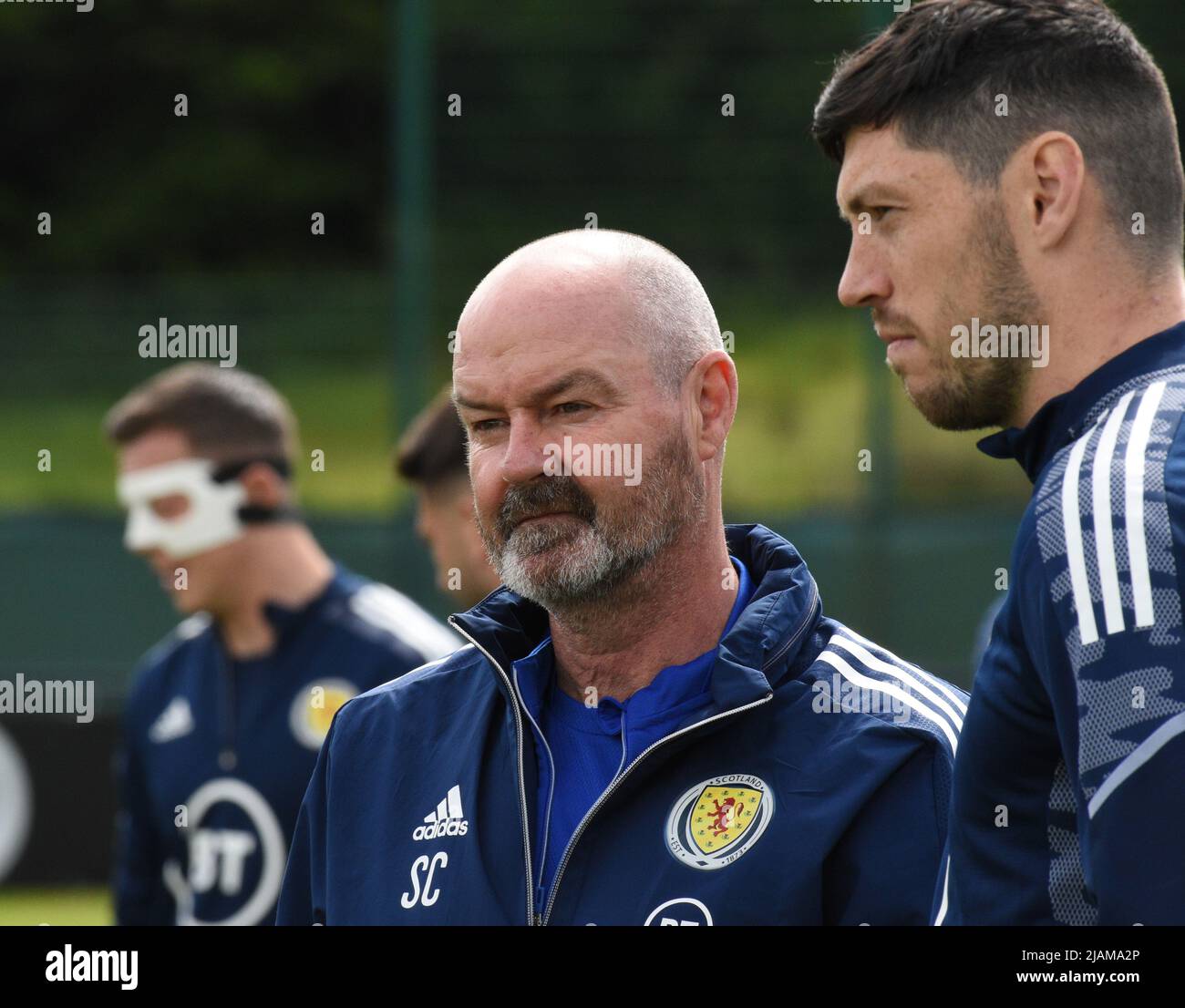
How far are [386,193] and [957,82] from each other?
53.4 ft

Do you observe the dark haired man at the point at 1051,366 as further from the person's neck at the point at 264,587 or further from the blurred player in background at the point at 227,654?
the person's neck at the point at 264,587

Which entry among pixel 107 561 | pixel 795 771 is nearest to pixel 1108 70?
pixel 795 771

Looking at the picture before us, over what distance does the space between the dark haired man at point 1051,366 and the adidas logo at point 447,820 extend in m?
0.74

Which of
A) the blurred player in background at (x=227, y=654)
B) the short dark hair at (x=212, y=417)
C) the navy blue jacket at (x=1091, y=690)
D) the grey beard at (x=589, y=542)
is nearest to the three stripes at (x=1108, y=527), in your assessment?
the navy blue jacket at (x=1091, y=690)

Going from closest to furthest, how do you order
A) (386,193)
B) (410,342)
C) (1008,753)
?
1. (1008,753)
2. (410,342)
3. (386,193)

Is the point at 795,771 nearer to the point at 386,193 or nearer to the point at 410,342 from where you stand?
the point at 410,342

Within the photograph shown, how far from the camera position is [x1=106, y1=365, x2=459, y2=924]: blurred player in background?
512 centimetres

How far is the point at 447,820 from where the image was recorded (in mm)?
2633

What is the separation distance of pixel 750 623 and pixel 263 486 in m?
3.44

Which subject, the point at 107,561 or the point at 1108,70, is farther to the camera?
the point at 107,561

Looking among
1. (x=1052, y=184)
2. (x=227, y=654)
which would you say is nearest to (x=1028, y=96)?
(x=1052, y=184)
